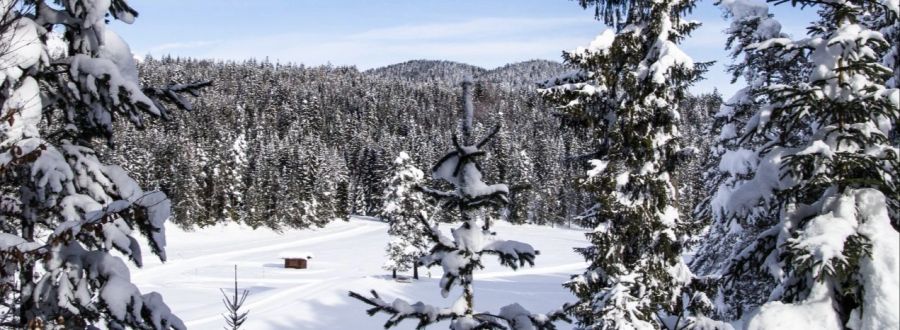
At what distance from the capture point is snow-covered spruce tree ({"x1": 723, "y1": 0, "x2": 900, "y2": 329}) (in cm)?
528

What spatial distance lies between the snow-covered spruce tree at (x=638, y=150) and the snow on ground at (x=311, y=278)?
60.9ft

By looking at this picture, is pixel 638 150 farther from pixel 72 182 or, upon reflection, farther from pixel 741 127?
pixel 72 182

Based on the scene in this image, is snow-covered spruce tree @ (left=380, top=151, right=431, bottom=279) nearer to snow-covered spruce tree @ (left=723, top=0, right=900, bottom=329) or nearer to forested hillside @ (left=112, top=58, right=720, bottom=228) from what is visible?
forested hillside @ (left=112, top=58, right=720, bottom=228)

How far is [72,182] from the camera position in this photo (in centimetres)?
602

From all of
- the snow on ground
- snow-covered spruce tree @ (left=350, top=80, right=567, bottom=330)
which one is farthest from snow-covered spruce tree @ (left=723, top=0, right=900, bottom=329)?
the snow on ground

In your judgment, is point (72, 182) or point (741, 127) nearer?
point (72, 182)

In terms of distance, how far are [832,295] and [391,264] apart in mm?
42007

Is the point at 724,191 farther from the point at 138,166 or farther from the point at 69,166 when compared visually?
the point at 138,166

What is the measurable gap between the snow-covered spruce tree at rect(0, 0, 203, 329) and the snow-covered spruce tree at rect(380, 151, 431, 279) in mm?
39087

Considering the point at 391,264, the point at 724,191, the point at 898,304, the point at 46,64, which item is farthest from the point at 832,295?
the point at 391,264

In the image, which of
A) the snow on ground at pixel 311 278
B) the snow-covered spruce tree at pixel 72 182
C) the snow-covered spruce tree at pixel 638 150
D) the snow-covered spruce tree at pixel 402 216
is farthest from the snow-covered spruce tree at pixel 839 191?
the snow-covered spruce tree at pixel 402 216

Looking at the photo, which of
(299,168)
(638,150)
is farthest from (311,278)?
(638,150)

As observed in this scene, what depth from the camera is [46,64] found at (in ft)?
19.8

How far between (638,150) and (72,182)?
29.3ft
